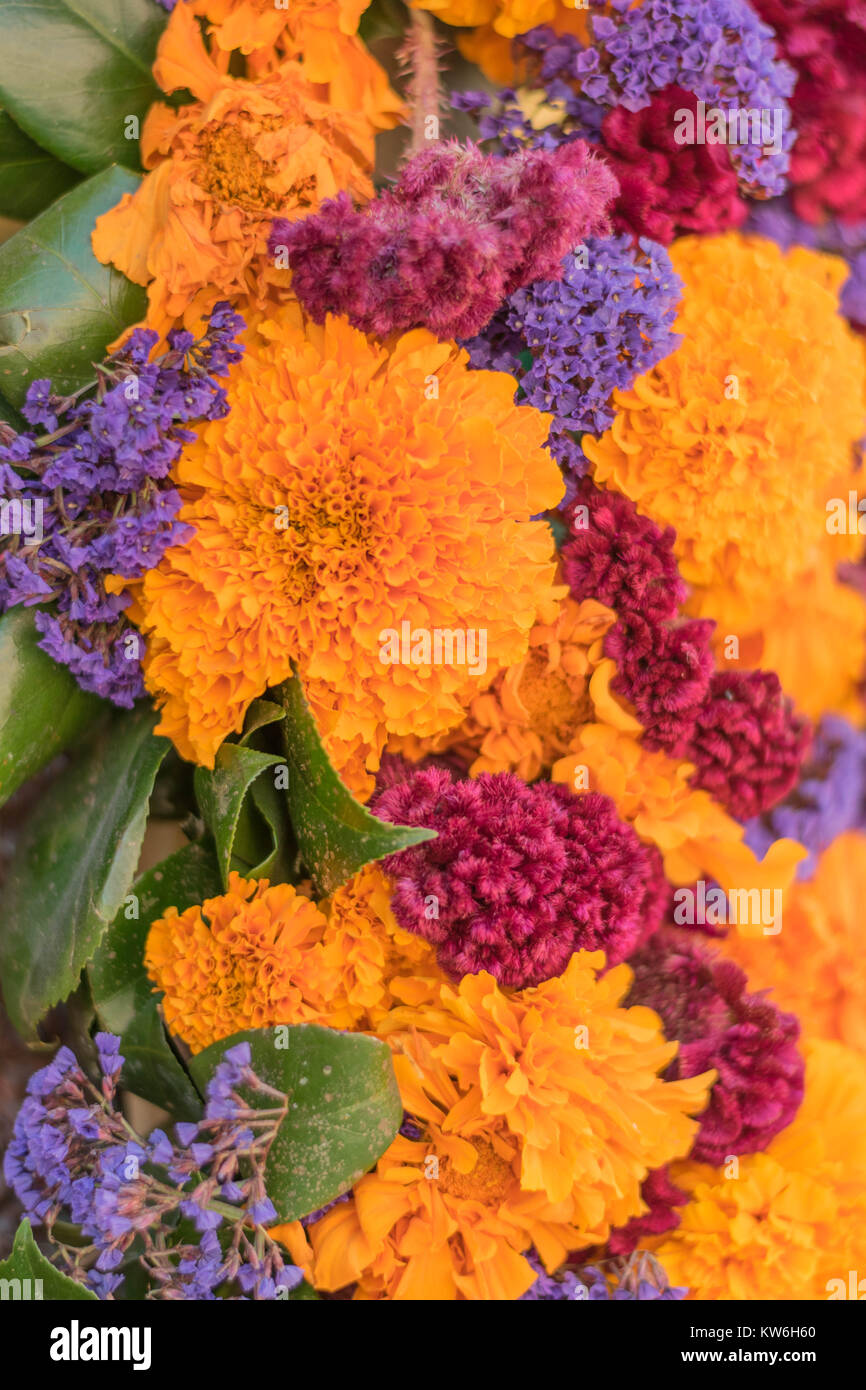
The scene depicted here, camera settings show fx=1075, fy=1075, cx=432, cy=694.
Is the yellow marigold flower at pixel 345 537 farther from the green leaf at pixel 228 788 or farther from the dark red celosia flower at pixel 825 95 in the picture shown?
the dark red celosia flower at pixel 825 95

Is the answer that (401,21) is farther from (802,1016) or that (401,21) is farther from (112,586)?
(802,1016)

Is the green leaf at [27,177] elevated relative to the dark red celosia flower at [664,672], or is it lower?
elevated

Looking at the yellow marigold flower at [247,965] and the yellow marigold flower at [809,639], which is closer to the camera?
the yellow marigold flower at [247,965]

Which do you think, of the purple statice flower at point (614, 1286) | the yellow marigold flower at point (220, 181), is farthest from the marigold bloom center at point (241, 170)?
the purple statice flower at point (614, 1286)

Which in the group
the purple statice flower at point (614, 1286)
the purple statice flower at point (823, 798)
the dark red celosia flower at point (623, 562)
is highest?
the dark red celosia flower at point (623, 562)

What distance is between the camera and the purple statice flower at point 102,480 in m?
0.66

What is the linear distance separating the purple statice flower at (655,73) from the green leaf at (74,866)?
1.64 feet

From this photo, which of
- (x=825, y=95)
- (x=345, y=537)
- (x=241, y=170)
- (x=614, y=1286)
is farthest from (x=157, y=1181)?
(x=825, y=95)

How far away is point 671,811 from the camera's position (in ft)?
2.41

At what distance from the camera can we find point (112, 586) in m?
0.69

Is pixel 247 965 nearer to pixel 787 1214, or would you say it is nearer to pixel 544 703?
pixel 544 703

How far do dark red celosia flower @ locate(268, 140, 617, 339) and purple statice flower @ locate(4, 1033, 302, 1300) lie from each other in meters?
0.46

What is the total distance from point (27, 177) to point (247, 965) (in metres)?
0.60

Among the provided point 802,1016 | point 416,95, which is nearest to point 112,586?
point 416,95
